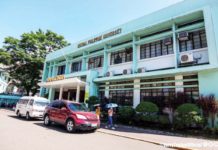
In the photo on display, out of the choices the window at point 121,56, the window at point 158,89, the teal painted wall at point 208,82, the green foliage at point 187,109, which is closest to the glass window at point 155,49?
the window at point 121,56

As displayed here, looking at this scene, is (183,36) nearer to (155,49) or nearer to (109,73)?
(155,49)

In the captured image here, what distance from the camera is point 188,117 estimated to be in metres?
10.3

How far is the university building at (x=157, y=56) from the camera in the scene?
11688 millimetres

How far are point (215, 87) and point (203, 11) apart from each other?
536cm

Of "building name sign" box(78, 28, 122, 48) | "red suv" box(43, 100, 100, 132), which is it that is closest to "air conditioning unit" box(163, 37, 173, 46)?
"building name sign" box(78, 28, 122, 48)

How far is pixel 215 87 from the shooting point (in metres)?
10.9

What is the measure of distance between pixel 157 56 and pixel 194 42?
125 inches

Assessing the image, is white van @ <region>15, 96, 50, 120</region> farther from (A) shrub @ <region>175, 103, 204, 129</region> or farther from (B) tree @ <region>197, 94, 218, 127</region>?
(B) tree @ <region>197, 94, 218, 127</region>

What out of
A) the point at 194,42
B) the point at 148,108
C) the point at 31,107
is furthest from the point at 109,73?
the point at 194,42

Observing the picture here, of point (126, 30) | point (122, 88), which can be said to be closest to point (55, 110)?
point (122, 88)

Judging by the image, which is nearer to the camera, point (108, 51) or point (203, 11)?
point (203, 11)

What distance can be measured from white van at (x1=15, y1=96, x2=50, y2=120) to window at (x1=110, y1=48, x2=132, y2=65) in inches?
333

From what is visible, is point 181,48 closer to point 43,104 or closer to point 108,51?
point 108,51

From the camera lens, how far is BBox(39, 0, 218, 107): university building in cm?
1169
